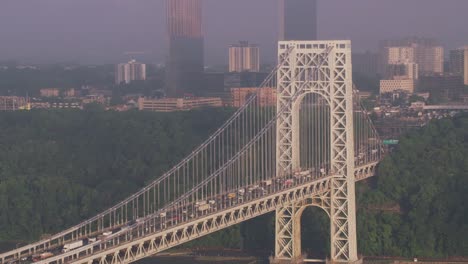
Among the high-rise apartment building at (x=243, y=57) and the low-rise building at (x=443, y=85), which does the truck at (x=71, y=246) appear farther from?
the high-rise apartment building at (x=243, y=57)

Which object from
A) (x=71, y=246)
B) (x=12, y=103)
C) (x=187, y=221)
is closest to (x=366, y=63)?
(x=12, y=103)

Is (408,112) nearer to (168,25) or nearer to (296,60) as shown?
(168,25)

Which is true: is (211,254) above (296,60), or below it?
below

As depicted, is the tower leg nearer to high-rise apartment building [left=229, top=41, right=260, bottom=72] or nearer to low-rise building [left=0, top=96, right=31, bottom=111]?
low-rise building [left=0, top=96, right=31, bottom=111]

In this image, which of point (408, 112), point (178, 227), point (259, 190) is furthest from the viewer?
point (408, 112)

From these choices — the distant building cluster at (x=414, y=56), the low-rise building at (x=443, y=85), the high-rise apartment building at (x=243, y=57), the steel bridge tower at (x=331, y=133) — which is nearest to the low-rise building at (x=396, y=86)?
the low-rise building at (x=443, y=85)

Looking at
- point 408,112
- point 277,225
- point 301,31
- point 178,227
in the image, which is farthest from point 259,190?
point 301,31

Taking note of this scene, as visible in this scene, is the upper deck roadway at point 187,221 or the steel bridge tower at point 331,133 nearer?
the upper deck roadway at point 187,221
